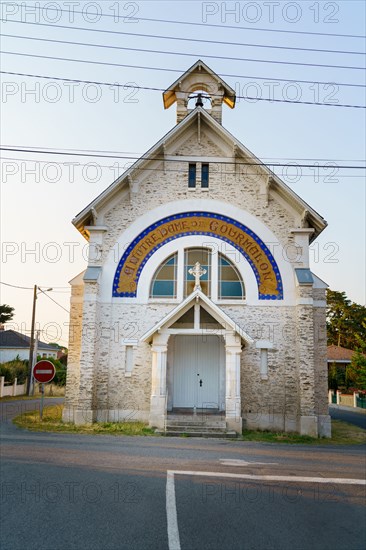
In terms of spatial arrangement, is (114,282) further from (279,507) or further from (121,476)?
(279,507)

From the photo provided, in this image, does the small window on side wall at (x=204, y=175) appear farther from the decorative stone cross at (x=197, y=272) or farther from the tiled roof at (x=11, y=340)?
the tiled roof at (x=11, y=340)

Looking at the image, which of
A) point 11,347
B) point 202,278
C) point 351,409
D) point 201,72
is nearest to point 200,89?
point 201,72

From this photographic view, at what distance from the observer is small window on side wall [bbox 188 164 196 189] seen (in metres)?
19.1

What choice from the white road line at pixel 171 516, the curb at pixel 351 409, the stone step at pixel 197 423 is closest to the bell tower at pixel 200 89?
the stone step at pixel 197 423

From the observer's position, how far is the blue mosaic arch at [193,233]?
18078 mm

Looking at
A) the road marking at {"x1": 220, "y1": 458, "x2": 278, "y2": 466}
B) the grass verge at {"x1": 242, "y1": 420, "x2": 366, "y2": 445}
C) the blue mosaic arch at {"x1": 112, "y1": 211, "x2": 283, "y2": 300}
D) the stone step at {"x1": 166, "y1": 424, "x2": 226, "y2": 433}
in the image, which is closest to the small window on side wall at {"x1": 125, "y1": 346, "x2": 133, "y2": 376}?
the blue mosaic arch at {"x1": 112, "y1": 211, "x2": 283, "y2": 300}

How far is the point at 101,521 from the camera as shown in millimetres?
6242

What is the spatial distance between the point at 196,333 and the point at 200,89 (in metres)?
10.7

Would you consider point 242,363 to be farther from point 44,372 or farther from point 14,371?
point 14,371

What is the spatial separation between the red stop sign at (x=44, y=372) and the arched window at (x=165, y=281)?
14.6ft

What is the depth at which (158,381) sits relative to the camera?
652 inches

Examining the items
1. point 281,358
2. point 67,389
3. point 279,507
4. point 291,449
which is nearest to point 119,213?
point 67,389

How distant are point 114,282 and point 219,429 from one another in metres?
6.48

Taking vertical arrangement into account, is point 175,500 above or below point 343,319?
below
